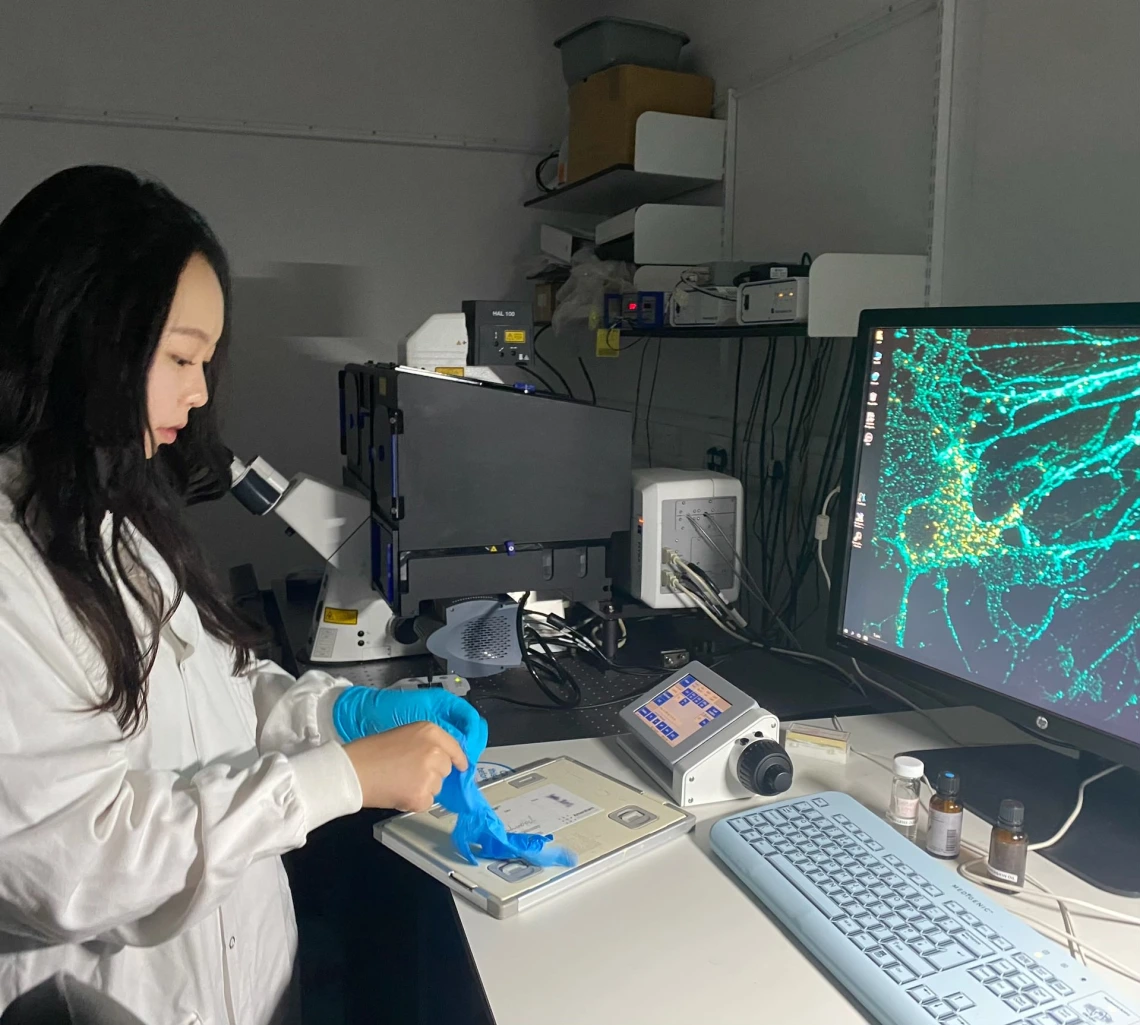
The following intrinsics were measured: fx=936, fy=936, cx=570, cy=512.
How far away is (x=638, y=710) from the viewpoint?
1123 mm

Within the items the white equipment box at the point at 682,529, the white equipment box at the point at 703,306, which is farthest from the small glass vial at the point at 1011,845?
the white equipment box at the point at 703,306

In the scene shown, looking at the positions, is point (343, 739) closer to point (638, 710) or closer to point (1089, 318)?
point (638, 710)

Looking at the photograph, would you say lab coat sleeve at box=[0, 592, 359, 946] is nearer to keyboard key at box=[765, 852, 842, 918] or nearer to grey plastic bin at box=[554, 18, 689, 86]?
keyboard key at box=[765, 852, 842, 918]

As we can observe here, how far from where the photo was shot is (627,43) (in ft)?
7.39

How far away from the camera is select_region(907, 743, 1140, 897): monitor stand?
87 centimetres

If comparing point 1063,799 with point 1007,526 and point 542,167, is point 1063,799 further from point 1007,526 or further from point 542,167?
point 542,167

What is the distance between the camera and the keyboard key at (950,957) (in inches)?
27.5

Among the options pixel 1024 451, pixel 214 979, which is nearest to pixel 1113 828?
pixel 1024 451

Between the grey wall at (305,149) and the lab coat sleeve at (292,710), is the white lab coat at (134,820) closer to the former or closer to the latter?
the lab coat sleeve at (292,710)

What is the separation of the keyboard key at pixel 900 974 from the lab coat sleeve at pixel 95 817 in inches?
18.4

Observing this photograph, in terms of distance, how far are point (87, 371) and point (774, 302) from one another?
43.5 inches

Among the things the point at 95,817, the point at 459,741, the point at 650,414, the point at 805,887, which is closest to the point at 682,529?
the point at 459,741

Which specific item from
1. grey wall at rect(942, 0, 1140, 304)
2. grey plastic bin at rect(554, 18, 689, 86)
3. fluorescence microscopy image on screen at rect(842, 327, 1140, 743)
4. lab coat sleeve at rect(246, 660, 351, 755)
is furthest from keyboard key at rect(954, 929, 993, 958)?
grey plastic bin at rect(554, 18, 689, 86)

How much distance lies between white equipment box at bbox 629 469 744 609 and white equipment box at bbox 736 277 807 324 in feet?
0.92
